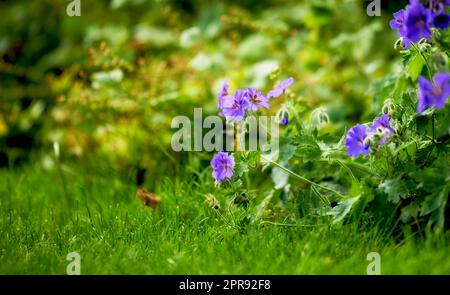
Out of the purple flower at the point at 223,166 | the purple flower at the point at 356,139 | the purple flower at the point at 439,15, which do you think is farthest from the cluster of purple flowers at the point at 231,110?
the purple flower at the point at 439,15

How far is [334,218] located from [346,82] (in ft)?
6.51

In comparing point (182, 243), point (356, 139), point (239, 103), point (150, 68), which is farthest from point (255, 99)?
point (150, 68)

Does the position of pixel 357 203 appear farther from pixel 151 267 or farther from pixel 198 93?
pixel 198 93

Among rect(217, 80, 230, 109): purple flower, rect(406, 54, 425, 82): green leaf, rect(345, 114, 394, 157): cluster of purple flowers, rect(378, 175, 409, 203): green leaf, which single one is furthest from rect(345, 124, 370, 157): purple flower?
rect(217, 80, 230, 109): purple flower

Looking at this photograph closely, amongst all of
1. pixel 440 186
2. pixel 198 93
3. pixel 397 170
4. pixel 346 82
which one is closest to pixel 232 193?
pixel 397 170

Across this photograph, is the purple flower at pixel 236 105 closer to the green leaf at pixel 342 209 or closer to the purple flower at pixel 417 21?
the green leaf at pixel 342 209

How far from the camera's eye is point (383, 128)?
5.94 feet

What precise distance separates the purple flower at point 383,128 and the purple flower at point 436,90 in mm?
175

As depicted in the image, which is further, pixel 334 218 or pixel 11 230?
pixel 11 230

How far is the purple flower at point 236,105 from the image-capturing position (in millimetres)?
2004

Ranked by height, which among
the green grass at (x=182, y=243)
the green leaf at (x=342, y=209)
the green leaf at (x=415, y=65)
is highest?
the green leaf at (x=415, y=65)

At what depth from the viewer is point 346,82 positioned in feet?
12.3
